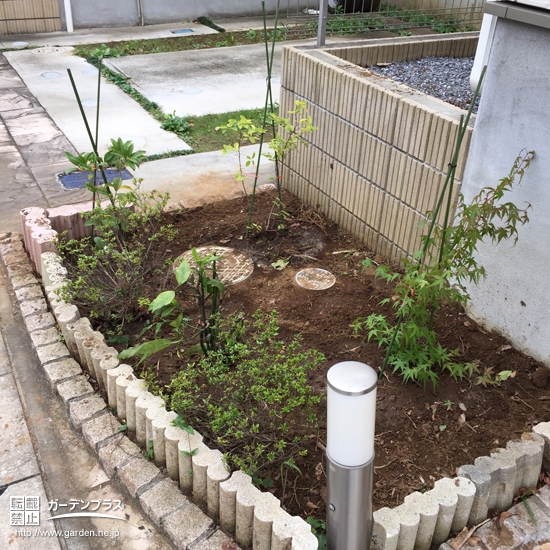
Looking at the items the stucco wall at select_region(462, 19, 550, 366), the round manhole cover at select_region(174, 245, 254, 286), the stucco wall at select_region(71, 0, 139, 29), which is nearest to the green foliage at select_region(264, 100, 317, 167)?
the round manhole cover at select_region(174, 245, 254, 286)

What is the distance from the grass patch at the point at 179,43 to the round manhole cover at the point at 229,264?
598 cm

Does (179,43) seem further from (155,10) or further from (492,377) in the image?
(492,377)

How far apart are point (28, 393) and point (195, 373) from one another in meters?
1.10

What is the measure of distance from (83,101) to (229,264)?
4226 mm

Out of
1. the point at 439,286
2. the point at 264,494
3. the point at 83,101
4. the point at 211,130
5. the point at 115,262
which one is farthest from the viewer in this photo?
the point at 83,101

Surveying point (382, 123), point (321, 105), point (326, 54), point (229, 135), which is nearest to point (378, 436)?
point (382, 123)

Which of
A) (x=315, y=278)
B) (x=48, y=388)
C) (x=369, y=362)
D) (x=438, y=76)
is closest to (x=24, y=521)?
(x=48, y=388)

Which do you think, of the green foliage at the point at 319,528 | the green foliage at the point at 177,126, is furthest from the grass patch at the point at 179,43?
the green foliage at the point at 319,528

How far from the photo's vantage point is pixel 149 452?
294 centimetres

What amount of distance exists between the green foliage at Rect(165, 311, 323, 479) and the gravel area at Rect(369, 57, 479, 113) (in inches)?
101

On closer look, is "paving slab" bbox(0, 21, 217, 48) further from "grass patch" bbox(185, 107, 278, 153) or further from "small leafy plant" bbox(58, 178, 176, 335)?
"small leafy plant" bbox(58, 178, 176, 335)

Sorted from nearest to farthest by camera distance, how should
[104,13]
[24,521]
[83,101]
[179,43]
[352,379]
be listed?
[352,379] → [24,521] → [83,101] → [179,43] → [104,13]

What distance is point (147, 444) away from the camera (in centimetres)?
296

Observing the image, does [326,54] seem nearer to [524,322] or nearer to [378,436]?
[524,322]
